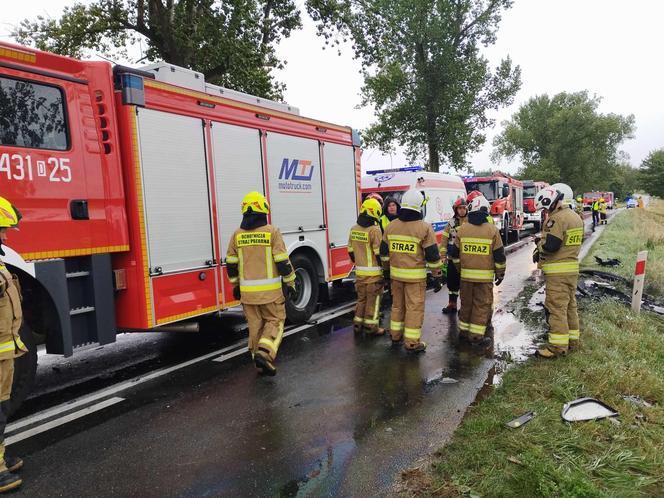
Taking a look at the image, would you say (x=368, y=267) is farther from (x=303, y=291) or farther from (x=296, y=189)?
(x=296, y=189)

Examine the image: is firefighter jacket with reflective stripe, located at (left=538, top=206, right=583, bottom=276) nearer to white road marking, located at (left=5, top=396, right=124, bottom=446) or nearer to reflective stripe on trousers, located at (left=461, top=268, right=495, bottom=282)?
reflective stripe on trousers, located at (left=461, top=268, right=495, bottom=282)

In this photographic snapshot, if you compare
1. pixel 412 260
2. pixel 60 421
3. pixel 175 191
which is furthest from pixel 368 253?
pixel 60 421

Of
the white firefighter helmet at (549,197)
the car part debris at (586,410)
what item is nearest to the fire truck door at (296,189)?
the white firefighter helmet at (549,197)

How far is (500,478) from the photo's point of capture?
279 cm

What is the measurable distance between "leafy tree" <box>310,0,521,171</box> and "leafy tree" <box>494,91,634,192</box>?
2952 cm

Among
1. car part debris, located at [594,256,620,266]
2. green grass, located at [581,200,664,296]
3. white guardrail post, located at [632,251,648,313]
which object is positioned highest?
white guardrail post, located at [632,251,648,313]

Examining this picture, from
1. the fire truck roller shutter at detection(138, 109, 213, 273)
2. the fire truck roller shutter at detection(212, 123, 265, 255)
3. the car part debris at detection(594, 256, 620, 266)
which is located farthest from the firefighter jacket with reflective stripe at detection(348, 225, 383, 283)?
the car part debris at detection(594, 256, 620, 266)

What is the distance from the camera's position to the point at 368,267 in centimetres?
622

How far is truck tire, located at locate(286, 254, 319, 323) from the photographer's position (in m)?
6.74

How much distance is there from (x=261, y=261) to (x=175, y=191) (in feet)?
3.93

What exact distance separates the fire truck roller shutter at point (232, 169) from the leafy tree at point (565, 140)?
51.5 metres

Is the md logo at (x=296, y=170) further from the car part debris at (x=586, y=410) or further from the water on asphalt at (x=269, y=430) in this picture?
the car part debris at (x=586, y=410)

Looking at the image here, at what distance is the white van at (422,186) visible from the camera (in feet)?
37.0

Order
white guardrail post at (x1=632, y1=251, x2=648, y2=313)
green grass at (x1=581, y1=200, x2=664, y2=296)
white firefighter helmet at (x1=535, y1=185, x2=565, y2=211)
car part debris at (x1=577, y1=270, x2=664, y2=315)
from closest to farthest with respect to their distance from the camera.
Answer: white firefighter helmet at (x1=535, y1=185, x2=565, y2=211), white guardrail post at (x1=632, y1=251, x2=648, y2=313), car part debris at (x1=577, y1=270, x2=664, y2=315), green grass at (x1=581, y1=200, x2=664, y2=296)
